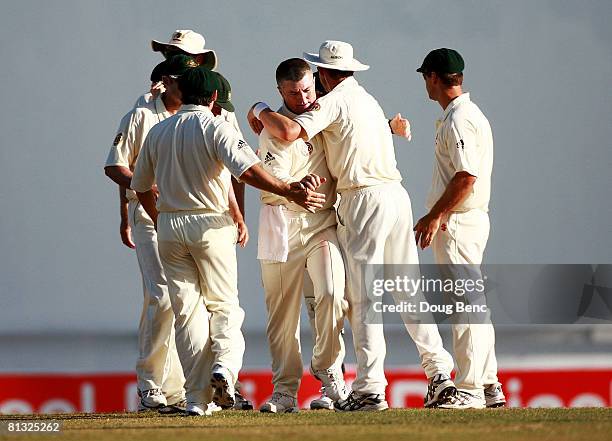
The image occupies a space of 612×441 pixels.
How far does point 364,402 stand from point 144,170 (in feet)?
3.41

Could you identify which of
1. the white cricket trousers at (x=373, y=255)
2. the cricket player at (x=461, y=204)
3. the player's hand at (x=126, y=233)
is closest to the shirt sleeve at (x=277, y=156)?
the white cricket trousers at (x=373, y=255)

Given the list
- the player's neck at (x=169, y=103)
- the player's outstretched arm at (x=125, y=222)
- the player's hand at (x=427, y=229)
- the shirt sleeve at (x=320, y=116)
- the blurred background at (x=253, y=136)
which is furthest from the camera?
the blurred background at (x=253, y=136)

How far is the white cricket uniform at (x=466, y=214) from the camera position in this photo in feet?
15.8

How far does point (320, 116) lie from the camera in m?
4.57

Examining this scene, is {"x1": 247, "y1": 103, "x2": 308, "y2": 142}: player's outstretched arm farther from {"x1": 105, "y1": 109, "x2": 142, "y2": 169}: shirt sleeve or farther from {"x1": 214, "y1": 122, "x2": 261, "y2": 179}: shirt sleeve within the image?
{"x1": 105, "y1": 109, "x2": 142, "y2": 169}: shirt sleeve

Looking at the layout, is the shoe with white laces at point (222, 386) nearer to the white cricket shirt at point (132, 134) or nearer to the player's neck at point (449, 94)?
the white cricket shirt at point (132, 134)

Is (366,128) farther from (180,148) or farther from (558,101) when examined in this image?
(558,101)

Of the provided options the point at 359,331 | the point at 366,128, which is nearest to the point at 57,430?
the point at 359,331

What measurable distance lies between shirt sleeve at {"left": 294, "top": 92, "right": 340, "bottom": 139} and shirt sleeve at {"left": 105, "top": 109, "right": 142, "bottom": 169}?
2.54ft

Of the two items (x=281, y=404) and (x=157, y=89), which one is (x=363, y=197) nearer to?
(x=281, y=404)

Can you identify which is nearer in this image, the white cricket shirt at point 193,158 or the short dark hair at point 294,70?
the white cricket shirt at point 193,158

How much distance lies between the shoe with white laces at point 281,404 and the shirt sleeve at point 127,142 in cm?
102

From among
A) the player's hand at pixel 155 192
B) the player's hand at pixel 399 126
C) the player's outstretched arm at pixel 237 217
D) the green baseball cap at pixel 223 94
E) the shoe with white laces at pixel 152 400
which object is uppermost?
the green baseball cap at pixel 223 94

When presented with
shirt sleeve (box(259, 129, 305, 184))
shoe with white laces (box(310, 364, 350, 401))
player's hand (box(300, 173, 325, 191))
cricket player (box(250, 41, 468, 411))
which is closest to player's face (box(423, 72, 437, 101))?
cricket player (box(250, 41, 468, 411))
